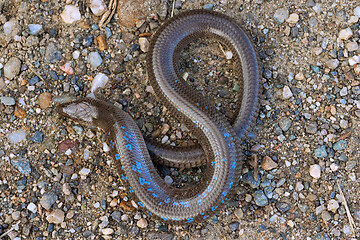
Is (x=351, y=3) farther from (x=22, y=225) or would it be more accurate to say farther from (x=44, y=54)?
(x=22, y=225)

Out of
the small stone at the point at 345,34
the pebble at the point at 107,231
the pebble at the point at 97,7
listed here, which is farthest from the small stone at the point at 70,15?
the small stone at the point at 345,34

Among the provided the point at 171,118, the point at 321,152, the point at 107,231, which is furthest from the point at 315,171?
the point at 107,231

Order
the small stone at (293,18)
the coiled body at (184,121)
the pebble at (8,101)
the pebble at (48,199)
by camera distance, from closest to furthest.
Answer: the coiled body at (184,121) < the pebble at (48,199) < the pebble at (8,101) < the small stone at (293,18)

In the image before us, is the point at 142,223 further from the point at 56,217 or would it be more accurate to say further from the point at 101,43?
the point at 101,43

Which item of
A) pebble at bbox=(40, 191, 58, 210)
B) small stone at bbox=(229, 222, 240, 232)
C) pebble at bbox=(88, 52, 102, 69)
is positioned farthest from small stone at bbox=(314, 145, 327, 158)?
pebble at bbox=(40, 191, 58, 210)

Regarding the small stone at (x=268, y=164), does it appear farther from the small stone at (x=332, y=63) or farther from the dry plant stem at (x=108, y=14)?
the dry plant stem at (x=108, y=14)

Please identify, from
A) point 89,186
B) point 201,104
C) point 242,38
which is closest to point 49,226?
point 89,186

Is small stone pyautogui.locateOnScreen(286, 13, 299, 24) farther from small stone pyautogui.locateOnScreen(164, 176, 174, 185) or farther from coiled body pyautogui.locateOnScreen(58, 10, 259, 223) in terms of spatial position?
small stone pyautogui.locateOnScreen(164, 176, 174, 185)
